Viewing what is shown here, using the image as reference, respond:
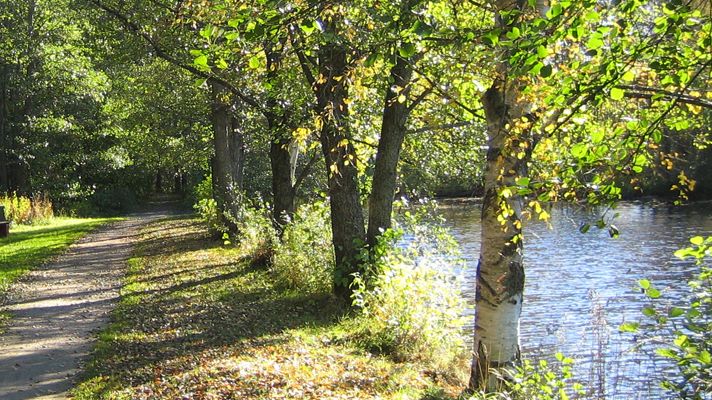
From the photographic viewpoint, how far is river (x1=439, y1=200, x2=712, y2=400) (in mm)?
7777

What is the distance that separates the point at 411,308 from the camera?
880cm

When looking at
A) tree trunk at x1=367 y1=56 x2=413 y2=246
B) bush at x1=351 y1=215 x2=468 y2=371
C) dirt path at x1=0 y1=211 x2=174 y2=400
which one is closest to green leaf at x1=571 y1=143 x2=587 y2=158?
bush at x1=351 y1=215 x2=468 y2=371

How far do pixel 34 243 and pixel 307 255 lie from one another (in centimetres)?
1096

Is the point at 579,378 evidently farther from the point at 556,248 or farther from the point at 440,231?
the point at 556,248

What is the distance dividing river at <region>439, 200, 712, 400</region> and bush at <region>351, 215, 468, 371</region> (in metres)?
1.39

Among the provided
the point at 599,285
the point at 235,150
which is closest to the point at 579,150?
the point at 599,285

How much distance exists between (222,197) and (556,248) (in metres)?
11.5

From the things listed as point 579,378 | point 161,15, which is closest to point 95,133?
point 161,15

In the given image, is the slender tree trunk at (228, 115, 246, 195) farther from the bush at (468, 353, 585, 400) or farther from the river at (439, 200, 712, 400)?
the bush at (468, 353, 585, 400)

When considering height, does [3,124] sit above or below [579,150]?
above

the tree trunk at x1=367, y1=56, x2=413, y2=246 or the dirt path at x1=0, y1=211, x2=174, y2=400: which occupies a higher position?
the tree trunk at x1=367, y1=56, x2=413, y2=246

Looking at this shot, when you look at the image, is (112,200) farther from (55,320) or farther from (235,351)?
(235,351)

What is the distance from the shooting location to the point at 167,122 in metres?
23.4

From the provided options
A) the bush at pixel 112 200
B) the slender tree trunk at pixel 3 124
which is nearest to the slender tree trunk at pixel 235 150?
the slender tree trunk at pixel 3 124
